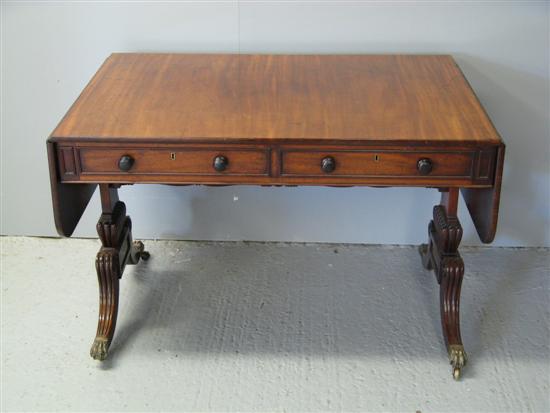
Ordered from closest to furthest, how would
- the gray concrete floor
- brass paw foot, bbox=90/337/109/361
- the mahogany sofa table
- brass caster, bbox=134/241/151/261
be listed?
the mahogany sofa table
the gray concrete floor
brass paw foot, bbox=90/337/109/361
brass caster, bbox=134/241/151/261

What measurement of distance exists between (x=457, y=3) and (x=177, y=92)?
1.02m

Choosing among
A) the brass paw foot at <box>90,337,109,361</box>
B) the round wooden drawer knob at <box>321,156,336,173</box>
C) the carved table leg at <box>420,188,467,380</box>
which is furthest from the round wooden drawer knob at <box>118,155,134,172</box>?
the carved table leg at <box>420,188,467,380</box>

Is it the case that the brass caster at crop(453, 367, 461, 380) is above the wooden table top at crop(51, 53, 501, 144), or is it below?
below

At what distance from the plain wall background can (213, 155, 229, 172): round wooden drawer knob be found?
0.73 m

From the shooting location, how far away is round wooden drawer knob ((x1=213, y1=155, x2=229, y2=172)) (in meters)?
1.96

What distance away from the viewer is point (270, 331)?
244cm

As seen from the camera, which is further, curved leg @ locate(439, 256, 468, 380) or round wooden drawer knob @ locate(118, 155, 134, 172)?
curved leg @ locate(439, 256, 468, 380)

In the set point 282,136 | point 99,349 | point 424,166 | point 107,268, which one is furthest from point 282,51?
point 99,349

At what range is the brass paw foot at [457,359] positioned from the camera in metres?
2.23

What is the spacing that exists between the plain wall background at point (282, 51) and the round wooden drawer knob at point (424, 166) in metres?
0.72

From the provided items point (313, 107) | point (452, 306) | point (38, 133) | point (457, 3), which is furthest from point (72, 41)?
point (452, 306)

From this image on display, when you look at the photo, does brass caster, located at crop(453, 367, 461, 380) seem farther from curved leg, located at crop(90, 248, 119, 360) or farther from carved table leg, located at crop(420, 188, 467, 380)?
curved leg, located at crop(90, 248, 119, 360)

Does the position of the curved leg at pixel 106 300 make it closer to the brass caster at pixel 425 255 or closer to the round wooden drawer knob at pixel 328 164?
the round wooden drawer knob at pixel 328 164

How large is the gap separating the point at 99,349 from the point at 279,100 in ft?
3.19
